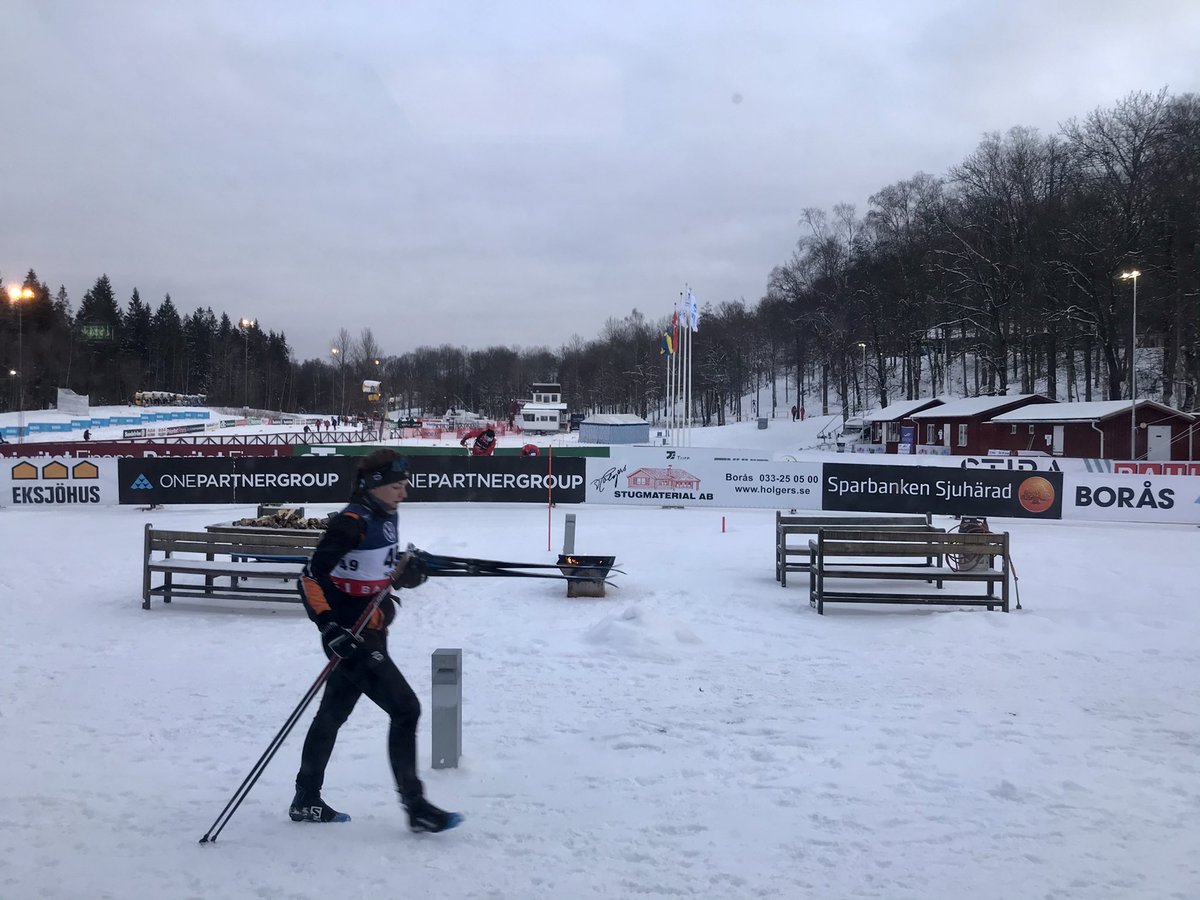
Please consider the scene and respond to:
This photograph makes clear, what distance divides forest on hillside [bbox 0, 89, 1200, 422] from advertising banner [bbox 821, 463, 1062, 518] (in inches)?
781

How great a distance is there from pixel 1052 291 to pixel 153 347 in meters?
114

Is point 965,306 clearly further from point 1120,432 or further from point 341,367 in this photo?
point 341,367

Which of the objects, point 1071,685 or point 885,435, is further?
point 885,435

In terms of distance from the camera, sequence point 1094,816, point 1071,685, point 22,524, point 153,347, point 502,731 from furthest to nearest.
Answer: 1. point 153,347
2. point 22,524
3. point 1071,685
4. point 502,731
5. point 1094,816

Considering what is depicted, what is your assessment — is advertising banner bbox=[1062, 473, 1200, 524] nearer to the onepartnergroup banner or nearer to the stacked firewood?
the onepartnergroup banner

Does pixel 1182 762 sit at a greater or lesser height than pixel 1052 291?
lesser

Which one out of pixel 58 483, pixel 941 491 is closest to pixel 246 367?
pixel 58 483

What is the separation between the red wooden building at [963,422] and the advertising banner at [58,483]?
1547 inches

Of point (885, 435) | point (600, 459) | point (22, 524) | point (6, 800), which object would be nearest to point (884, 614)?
point (6, 800)

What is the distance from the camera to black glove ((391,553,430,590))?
474cm

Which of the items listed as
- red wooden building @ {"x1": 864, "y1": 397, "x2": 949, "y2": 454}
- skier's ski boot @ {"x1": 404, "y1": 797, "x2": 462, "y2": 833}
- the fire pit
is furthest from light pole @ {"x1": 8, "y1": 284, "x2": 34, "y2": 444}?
red wooden building @ {"x1": 864, "y1": 397, "x2": 949, "y2": 454}

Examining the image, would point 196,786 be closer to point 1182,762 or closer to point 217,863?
point 217,863

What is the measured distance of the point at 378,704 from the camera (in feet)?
14.3

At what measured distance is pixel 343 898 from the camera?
3730mm
